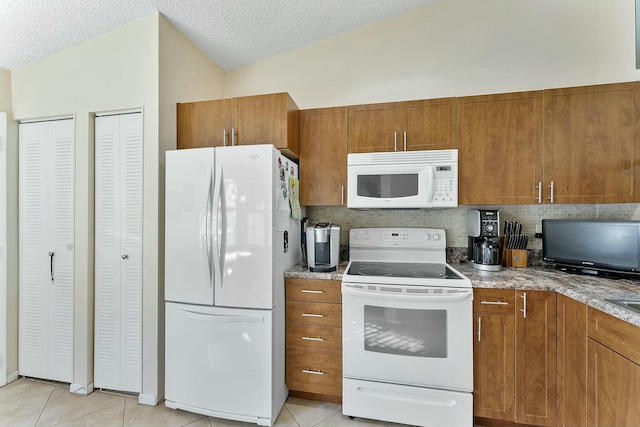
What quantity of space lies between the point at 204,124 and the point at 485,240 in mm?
2293

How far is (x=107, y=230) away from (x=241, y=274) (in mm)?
1182

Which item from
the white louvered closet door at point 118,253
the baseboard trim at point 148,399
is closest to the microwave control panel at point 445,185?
the white louvered closet door at point 118,253

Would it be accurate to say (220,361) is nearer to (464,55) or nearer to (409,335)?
(409,335)

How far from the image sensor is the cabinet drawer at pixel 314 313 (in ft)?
6.24

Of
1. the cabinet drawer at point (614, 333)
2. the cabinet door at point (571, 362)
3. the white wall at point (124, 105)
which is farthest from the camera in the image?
the white wall at point (124, 105)

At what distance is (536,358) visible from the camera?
1661mm

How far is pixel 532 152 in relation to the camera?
1.97 metres

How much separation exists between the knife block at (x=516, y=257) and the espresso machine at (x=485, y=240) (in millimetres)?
161

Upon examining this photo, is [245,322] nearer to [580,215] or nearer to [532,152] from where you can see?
[532,152]

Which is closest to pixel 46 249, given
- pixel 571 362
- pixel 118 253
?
pixel 118 253

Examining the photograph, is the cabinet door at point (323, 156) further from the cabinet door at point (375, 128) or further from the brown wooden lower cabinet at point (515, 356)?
the brown wooden lower cabinet at point (515, 356)

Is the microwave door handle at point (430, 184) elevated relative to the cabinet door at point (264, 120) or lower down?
lower down

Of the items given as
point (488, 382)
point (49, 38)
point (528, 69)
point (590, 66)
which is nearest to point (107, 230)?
point (49, 38)

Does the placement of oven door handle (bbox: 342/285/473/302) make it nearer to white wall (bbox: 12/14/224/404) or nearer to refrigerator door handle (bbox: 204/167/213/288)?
refrigerator door handle (bbox: 204/167/213/288)
